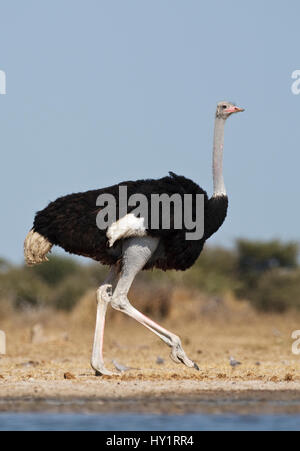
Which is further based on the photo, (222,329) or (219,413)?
(222,329)

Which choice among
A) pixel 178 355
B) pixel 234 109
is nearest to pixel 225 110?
pixel 234 109

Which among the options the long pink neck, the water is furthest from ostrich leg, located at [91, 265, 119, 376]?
the water

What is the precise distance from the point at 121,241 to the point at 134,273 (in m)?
0.35

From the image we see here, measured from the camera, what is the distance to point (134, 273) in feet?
38.9

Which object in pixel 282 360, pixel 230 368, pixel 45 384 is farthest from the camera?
pixel 282 360

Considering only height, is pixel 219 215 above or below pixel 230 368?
above

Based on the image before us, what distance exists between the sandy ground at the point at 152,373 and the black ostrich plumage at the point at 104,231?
1.22 metres

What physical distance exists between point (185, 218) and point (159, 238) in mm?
334

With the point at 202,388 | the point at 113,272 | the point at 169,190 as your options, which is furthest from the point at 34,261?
the point at 202,388

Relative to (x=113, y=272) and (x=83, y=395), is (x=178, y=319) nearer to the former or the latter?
(x=113, y=272)

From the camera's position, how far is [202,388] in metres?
10.8

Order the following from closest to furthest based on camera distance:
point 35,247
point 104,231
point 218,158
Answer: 1. point 104,231
2. point 35,247
3. point 218,158

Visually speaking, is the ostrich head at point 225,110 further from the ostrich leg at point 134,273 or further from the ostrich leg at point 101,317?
the ostrich leg at point 101,317

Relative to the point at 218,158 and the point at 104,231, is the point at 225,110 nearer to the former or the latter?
the point at 218,158
